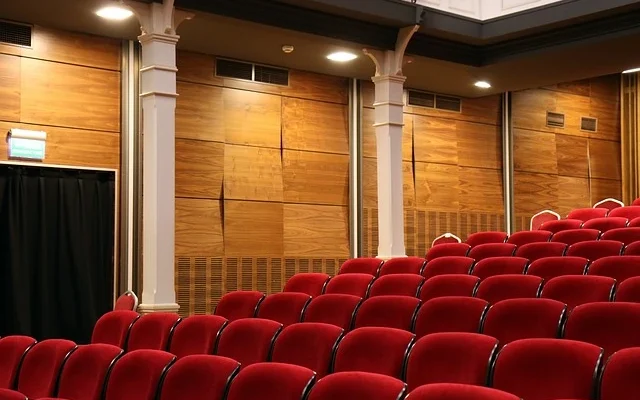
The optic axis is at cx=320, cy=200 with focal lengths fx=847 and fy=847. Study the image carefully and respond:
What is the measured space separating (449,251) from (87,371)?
301cm

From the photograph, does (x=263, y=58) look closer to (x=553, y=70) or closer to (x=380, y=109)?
(x=380, y=109)

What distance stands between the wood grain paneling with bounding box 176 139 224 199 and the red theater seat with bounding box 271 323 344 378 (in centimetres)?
367

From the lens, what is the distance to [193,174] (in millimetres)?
6617

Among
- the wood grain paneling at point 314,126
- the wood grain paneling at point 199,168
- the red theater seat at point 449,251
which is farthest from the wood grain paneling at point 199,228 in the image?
the red theater seat at point 449,251

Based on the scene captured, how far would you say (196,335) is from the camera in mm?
3441

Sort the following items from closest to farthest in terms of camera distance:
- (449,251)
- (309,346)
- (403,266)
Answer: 1. (309,346)
2. (403,266)
3. (449,251)

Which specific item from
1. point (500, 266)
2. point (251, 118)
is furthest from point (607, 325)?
point (251, 118)

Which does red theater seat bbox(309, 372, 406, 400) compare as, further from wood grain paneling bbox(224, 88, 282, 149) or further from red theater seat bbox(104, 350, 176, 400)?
wood grain paneling bbox(224, 88, 282, 149)

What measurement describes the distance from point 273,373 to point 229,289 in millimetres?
4466

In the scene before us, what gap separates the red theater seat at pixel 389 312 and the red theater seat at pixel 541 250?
5.09 ft

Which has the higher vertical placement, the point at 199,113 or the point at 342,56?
the point at 342,56

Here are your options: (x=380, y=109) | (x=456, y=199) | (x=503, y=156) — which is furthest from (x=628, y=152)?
(x=380, y=109)

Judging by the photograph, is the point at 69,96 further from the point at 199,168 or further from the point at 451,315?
the point at 451,315

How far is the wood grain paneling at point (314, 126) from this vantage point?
7238 mm
